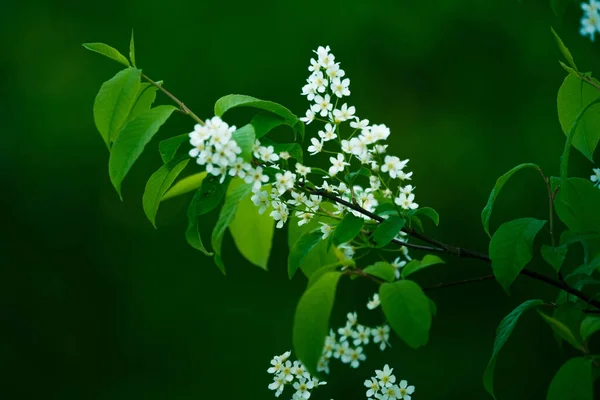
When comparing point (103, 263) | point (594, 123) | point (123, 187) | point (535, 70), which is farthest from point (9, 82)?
Result: point (594, 123)

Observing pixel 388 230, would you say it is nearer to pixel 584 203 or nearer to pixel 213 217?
pixel 584 203

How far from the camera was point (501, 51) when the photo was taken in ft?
9.25

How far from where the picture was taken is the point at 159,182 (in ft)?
2.44

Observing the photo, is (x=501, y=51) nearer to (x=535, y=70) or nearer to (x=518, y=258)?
(x=535, y=70)

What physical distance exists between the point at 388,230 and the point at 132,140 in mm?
262

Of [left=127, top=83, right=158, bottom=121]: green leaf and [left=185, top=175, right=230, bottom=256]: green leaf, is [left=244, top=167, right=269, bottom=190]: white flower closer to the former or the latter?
[left=185, top=175, right=230, bottom=256]: green leaf

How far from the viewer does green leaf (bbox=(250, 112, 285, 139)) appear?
0.72 m

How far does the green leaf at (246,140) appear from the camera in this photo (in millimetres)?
632

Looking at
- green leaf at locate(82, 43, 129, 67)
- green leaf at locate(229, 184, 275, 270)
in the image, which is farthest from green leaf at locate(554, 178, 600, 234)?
green leaf at locate(82, 43, 129, 67)

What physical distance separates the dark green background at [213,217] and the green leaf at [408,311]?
2.02 m

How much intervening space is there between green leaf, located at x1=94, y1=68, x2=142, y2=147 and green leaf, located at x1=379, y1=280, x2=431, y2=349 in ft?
1.02

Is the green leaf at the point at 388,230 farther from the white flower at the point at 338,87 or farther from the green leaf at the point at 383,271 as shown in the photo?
the white flower at the point at 338,87

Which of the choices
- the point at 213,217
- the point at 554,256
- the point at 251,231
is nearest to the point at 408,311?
the point at 554,256

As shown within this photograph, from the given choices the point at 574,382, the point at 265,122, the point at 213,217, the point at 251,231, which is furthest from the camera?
the point at 213,217
